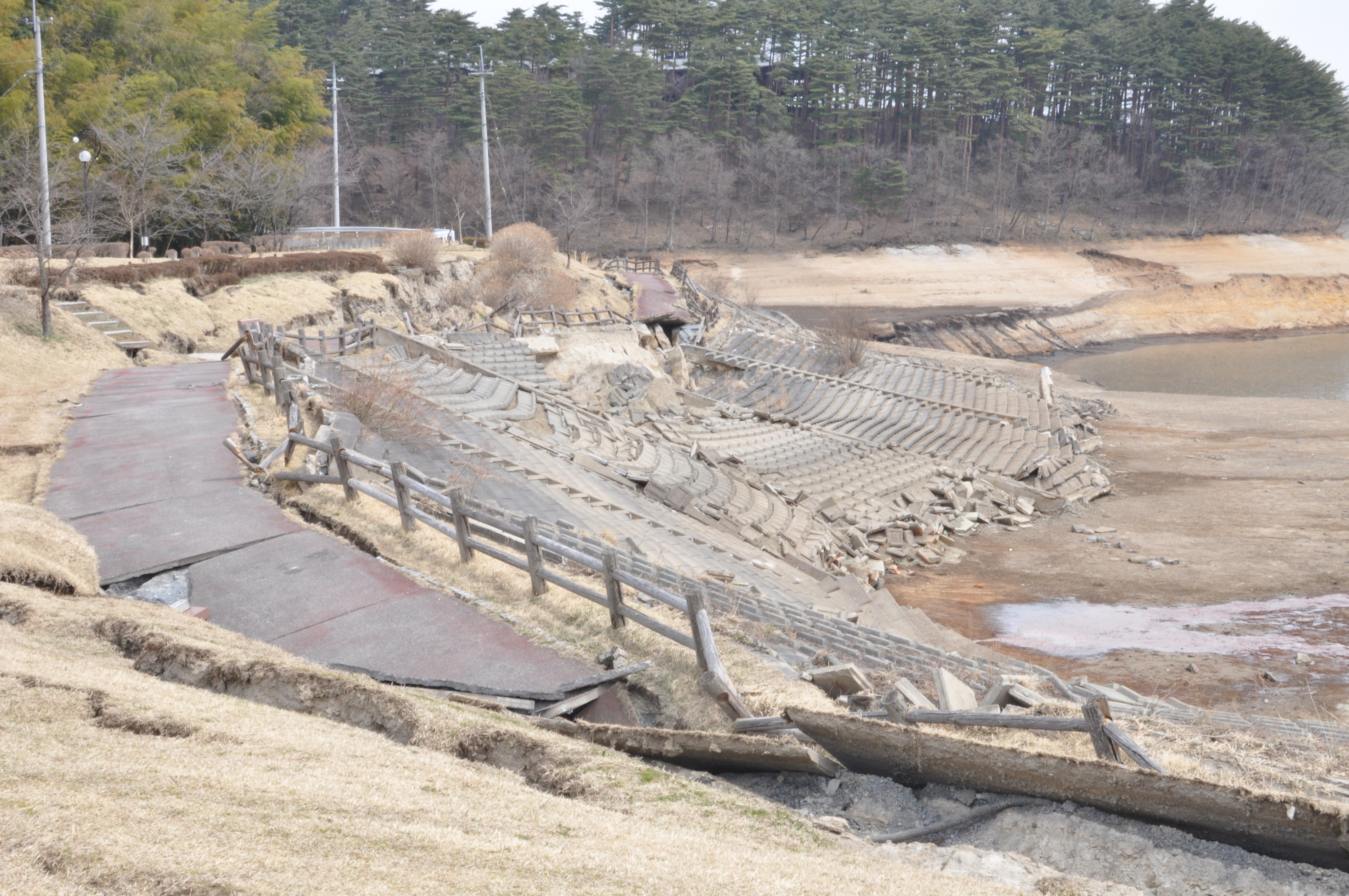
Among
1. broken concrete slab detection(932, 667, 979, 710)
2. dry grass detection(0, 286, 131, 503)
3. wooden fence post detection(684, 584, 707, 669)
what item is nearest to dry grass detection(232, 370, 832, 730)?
wooden fence post detection(684, 584, 707, 669)

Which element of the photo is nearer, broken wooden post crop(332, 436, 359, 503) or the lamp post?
broken wooden post crop(332, 436, 359, 503)

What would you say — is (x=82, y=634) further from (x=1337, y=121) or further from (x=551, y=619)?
(x=1337, y=121)

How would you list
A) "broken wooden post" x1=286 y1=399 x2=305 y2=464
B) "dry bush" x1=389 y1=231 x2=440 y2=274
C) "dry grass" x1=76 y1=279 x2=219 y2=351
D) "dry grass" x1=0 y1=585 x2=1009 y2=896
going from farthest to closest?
1. "dry bush" x1=389 y1=231 x2=440 y2=274
2. "dry grass" x1=76 y1=279 x2=219 y2=351
3. "broken wooden post" x1=286 y1=399 x2=305 y2=464
4. "dry grass" x1=0 y1=585 x2=1009 y2=896

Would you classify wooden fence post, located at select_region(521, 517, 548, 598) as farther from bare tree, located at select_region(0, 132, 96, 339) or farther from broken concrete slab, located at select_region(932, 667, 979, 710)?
bare tree, located at select_region(0, 132, 96, 339)

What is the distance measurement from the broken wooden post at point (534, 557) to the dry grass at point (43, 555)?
13.1ft

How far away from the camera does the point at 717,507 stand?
67.8ft

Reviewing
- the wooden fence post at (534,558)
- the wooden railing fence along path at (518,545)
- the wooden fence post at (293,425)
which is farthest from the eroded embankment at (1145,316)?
the wooden fence post at (534,558)

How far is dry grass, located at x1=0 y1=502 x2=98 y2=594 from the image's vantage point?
8.40 meters

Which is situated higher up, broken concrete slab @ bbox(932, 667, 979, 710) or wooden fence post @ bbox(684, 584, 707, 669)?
wooden fence post @ bbox(684, 584, 707, 669)

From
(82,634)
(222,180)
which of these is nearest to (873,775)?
(82,634)

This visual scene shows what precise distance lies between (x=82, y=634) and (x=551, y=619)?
3.92m

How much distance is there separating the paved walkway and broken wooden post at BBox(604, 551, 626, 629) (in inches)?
31.9

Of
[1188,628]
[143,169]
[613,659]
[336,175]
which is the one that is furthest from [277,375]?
[336,175]

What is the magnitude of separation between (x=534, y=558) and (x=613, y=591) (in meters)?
1.24
